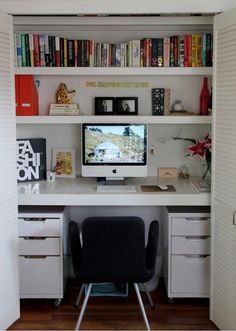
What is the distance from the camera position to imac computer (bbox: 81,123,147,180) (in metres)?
3.26

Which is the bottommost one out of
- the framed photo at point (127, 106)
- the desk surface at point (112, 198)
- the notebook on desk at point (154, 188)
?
the desk surface at point (112, 198)

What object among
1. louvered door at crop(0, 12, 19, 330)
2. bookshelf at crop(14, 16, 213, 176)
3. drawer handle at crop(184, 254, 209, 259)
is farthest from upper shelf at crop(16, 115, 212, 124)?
drawer handle at crop(184, 254, 209, 259)

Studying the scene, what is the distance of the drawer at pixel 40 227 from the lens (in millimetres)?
3043

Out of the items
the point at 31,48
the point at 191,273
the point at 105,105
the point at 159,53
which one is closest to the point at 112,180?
the point at 105,105

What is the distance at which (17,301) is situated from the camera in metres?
2.95

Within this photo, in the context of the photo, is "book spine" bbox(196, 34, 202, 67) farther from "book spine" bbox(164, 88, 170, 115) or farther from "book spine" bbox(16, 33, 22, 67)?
"book spine" bbox(16, 33, 22, 67)

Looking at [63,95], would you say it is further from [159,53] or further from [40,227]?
[40,227]

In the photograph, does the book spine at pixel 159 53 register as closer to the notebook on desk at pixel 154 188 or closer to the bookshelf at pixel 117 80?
the bookshelf at pixel 117 80

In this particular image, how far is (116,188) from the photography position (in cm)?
314

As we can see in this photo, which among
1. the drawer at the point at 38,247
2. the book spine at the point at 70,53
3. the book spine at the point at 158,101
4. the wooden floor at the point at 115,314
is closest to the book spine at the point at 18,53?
the book spine at the point at 70,53

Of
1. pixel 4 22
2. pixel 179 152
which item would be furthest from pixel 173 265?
pixel 4 22

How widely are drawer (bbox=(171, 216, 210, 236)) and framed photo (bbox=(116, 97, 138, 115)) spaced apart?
36.3 inches

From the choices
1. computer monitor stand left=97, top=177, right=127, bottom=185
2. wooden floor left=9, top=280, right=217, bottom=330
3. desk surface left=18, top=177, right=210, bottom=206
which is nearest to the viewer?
wooden floor left=9, top=280, right=217, bottom=330

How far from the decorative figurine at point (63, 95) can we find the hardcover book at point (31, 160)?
14.1 inches
